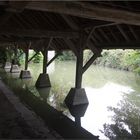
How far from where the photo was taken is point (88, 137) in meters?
5.28

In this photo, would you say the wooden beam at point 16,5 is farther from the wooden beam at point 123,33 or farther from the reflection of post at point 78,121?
the wooden beam at point 123,33

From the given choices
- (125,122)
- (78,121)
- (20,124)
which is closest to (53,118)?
(78,121)

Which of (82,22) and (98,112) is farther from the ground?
(82,22)

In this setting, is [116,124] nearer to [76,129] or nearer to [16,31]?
[76,129]

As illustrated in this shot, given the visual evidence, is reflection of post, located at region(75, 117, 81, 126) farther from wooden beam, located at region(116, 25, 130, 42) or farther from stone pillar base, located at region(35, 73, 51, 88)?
stone pillar base, located at region(35, 73, 51, 88)

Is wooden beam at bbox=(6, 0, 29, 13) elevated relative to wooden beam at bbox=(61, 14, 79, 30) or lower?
lower

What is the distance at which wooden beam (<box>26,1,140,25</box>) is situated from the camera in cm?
372

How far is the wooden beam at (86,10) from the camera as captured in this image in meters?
3.72

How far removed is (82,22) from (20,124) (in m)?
4.04

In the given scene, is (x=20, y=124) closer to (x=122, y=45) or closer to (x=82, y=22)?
(x=82, y=22)

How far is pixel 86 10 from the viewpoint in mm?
4125

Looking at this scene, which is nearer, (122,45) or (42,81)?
(122,45)

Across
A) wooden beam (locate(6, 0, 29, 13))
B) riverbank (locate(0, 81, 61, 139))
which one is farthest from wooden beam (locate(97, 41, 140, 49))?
wooden beam (locate(6, 0, 29, 13))

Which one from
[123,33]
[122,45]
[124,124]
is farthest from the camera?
[122,45]
